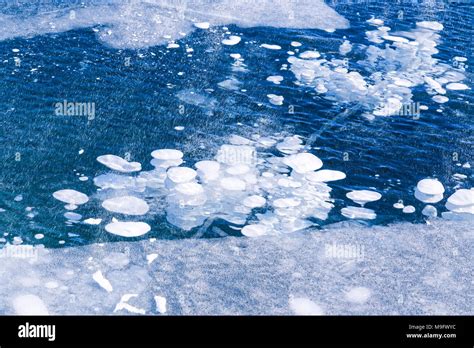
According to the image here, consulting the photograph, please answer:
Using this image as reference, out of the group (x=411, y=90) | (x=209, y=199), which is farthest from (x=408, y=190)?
(x=411, y=90)

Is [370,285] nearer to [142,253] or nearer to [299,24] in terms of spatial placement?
[142,253]

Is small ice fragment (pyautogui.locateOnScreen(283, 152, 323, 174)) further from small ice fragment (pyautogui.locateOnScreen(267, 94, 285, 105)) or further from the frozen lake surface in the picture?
small ice fragment (pyautogui.locateOnScreen(267, 94, 285, 105))

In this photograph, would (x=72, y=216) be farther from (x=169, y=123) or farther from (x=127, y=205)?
(x=169, y=123)

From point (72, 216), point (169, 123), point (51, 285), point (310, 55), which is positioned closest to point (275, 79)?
point (310, 55)

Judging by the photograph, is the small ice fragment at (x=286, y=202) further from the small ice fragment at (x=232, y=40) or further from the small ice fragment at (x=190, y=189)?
the small ice fragment at (x=232, y=40)

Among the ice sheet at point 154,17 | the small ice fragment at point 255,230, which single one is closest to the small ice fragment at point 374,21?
the ice sheet at point 154,17
